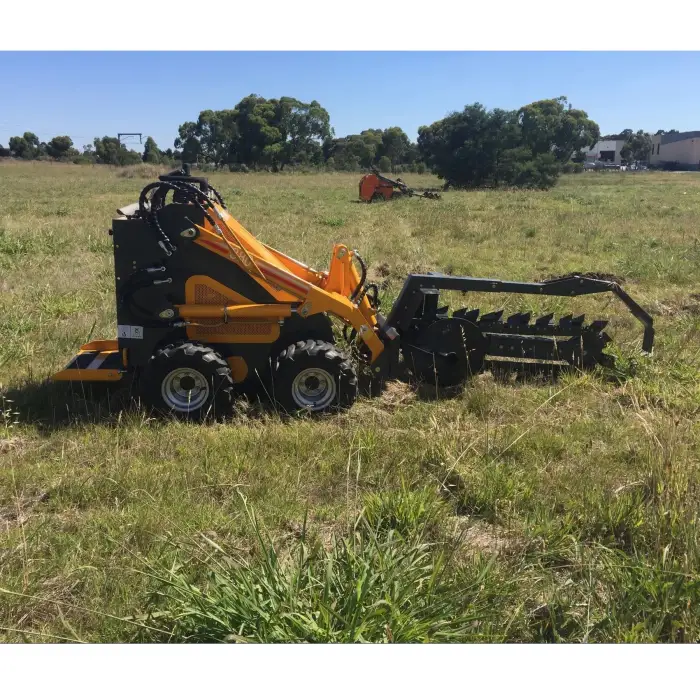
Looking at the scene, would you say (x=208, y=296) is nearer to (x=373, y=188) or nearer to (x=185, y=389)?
(x=185, y=389)

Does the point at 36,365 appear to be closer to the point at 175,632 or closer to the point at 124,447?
the point at 124,447

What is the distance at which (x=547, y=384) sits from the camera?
19.1ft

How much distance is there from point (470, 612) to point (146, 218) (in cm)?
377

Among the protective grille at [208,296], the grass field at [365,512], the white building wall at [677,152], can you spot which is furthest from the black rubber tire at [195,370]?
the white building wall at [677,152]

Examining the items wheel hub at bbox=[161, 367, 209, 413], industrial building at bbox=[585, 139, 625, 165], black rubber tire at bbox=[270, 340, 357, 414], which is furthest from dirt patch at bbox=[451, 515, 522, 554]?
industrial building at bbox=[585, 139, 625, 165]

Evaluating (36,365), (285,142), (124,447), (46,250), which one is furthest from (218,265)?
(285,142)

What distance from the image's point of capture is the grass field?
101 inches

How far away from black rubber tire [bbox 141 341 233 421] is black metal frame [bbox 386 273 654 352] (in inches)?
64.9

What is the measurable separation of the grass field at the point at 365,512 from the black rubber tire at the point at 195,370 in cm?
16

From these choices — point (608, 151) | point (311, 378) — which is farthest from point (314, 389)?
point (608, 151)

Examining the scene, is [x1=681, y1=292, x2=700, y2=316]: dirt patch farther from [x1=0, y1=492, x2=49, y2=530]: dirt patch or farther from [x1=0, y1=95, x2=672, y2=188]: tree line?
[x1=0, y1=95, x2=672, y2=188]: tree line

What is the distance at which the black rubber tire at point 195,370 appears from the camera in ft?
15.9

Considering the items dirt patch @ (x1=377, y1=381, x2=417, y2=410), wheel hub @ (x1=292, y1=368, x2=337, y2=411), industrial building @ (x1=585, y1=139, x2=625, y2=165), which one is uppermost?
industrial building @ (x1=585, y1=139, x2=625, y2=165)

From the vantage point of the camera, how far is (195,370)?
4879 mm
